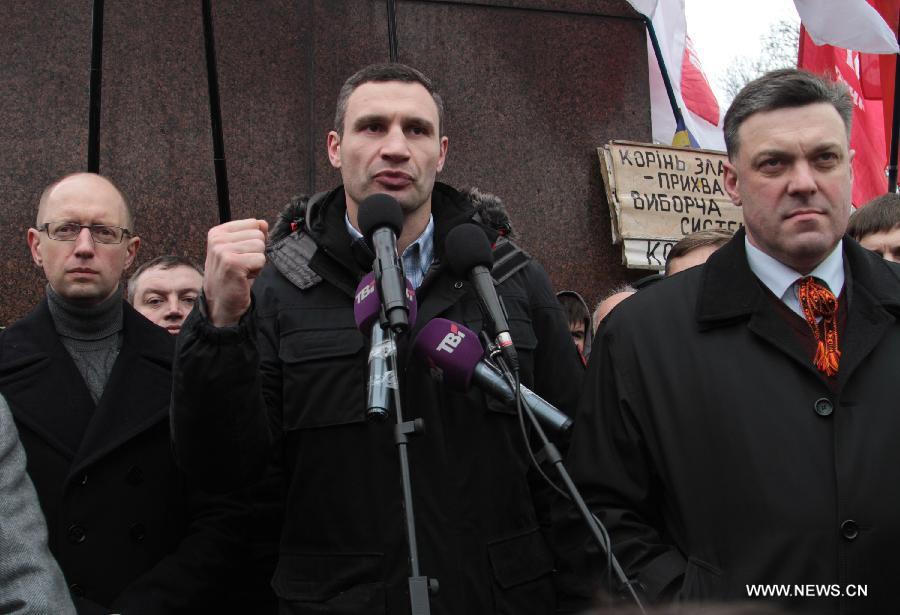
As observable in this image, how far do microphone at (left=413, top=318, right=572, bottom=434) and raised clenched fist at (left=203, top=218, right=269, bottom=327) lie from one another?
461 mm

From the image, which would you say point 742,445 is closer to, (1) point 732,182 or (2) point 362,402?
(1) point 732,182

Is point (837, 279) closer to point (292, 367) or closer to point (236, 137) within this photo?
point (292, 367)

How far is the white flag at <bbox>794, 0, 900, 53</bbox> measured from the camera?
19.3ft

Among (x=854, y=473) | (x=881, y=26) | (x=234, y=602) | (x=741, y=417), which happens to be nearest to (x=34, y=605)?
(x=234, y=602)

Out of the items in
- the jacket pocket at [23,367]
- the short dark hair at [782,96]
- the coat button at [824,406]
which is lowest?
the coat button at [824,406]

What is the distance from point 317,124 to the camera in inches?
212

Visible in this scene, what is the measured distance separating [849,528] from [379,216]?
1.29 metres

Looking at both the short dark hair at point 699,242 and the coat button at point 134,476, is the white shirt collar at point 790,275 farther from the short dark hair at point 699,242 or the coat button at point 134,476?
the coat button at point 134,476

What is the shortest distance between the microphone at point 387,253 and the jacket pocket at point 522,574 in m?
0.93

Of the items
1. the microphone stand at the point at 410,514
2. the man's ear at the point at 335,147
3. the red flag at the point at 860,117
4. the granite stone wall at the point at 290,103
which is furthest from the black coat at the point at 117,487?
the red flag at the point at 860,117

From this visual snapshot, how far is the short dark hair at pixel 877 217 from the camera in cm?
397

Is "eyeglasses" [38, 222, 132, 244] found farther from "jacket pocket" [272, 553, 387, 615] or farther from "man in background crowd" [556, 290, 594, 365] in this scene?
"man in background crowd" [556, 290, 594, 365]

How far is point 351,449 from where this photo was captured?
284cm

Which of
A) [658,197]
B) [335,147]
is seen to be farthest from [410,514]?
[658,197]
